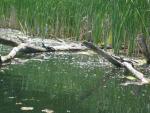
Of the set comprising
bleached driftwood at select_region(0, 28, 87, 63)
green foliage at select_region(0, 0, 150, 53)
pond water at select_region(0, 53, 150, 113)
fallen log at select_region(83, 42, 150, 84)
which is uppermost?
green foliage at select_region(0, 0, 150, 53)

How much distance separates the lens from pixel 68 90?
25.2ft

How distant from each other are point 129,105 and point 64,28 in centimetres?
987

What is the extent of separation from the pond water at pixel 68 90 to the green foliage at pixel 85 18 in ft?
3.65

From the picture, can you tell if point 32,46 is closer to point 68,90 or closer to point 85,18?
point 85,18

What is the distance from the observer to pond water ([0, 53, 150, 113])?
643 centimetres

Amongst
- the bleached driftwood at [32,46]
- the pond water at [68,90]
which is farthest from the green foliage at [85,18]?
the pond water at [68,90]

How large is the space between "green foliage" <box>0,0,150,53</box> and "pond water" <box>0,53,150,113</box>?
1113mm

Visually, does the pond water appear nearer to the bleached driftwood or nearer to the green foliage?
the bleached driftwood

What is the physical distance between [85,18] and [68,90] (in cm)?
750

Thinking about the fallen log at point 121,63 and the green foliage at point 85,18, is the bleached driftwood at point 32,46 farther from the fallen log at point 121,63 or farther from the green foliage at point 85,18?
the fallen log at point 121,63

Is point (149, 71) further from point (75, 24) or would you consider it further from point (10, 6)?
point (10, 6)

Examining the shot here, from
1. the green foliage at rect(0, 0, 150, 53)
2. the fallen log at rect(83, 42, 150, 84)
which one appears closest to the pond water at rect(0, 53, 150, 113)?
the fallen log at rect(83, 42, 150, 84)

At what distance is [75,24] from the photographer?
15.3 meters

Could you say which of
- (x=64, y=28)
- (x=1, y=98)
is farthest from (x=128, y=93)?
(x=64, y=28)
